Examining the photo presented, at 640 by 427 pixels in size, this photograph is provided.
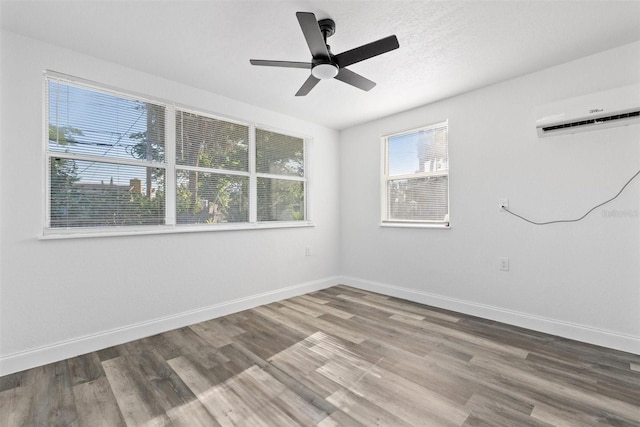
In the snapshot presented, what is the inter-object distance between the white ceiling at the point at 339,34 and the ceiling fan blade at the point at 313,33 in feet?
0.85

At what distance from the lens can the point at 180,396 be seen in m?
1.79

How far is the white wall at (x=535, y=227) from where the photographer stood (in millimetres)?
2369

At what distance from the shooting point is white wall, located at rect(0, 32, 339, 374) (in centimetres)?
211

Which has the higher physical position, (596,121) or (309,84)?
(309,84)

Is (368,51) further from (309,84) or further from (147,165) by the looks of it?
(147,165)

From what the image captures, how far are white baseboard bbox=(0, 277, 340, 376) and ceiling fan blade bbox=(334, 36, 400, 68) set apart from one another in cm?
274

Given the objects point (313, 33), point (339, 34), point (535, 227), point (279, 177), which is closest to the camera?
point (313, 33)

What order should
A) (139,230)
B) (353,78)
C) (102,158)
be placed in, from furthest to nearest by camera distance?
(139,230) < (102,158) < (353,78)

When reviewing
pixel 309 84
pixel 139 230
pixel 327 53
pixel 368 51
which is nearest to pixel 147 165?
pixel 139 230

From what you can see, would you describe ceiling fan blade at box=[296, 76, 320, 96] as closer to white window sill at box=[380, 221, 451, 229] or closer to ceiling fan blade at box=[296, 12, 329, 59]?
ceiling fan blade at box=[296, 12, 329, 59]

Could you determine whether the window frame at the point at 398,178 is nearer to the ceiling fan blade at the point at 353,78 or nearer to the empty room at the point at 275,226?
the empty room at the point at 275,226

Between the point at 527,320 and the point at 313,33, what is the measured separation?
10.4 ft

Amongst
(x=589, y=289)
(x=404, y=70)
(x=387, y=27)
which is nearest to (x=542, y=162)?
(x=589, y=289)

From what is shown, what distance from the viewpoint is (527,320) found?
110 inches
